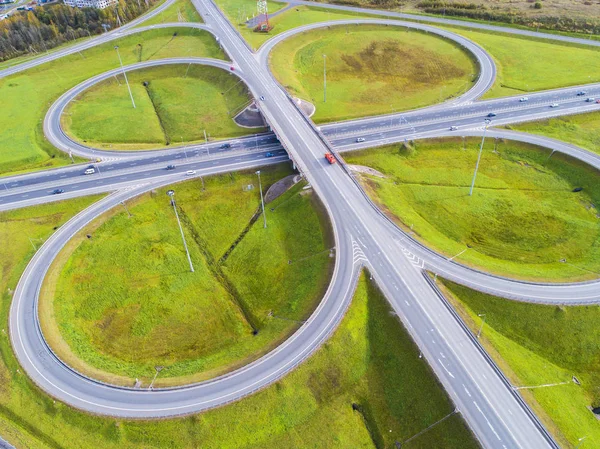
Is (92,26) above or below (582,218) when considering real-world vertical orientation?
above

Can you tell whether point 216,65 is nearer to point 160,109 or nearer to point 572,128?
point 160,109

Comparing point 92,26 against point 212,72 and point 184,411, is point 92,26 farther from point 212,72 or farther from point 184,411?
point 184,411

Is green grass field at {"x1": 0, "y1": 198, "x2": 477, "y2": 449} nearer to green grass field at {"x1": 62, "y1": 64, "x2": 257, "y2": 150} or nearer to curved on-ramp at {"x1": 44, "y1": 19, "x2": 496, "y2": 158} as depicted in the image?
curved on-ramp at {"x1": 44, "y1": 19, "x2": 496, "y2": 158}

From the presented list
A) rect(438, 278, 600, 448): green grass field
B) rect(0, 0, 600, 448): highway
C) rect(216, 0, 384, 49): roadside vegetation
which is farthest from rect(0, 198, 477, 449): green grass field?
rect(216, 0, 384, 49): roadside vegetation

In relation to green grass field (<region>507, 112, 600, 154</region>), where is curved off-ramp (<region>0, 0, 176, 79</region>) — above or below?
above

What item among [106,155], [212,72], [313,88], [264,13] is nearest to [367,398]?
[106,155]
